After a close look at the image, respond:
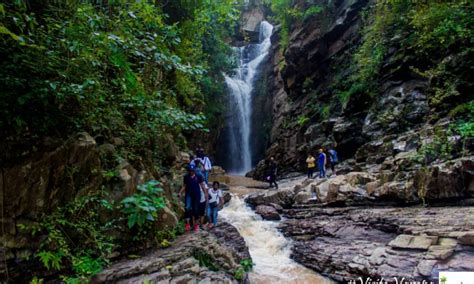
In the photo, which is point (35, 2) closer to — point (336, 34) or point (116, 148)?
point (116, 148)

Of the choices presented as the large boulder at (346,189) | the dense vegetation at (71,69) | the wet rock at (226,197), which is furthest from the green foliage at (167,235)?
the wet rock at (226,197)

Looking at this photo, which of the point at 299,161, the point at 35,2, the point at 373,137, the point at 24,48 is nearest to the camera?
the point at 24,48

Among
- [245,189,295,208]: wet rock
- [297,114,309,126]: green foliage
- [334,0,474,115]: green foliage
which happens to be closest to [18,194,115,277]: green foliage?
[245,189,295,208]: wet rock

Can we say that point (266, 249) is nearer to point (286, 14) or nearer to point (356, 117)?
point (356, 117)

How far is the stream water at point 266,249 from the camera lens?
7262 mm

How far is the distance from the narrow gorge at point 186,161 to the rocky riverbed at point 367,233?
43 millimetres

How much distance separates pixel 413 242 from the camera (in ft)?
20.2

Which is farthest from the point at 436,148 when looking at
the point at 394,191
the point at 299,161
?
the point at 299,161

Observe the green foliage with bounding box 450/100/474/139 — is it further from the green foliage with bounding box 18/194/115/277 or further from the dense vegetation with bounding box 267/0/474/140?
the green foliage with bounding box 18/194/115/277

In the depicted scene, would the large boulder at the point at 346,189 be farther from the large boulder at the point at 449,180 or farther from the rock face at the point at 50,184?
the rock face at the point at 50,184

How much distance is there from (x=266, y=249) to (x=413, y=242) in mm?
4287

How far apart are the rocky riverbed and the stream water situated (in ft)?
1.00

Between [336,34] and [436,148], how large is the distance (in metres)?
13.3

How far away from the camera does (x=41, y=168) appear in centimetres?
439
